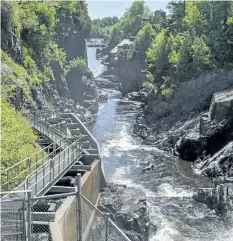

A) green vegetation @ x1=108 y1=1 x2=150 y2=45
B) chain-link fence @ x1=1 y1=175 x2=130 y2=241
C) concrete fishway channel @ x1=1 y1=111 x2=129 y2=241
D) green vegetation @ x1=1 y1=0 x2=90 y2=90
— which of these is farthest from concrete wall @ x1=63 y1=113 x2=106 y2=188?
green vegetation @ x1=108 y1=1 x2=150 y2=45

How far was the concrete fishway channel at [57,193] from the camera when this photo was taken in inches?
415

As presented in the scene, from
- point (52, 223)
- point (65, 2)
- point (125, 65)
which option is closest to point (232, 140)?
point (52, 223)

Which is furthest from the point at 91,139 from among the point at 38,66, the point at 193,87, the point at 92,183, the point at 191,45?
the point at 191,45

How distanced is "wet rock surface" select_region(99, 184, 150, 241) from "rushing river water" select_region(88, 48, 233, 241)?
1.47 metres

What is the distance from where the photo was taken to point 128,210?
2622cm

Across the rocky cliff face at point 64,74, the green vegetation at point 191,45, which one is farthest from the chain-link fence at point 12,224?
the green vegetation at point 191,45

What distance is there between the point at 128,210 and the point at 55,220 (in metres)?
10.0

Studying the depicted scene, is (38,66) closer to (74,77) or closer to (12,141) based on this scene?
(74,77)

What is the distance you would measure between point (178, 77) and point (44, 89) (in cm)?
1966

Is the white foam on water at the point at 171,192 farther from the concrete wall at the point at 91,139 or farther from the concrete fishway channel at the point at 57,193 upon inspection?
the concrete fishway channel at the point at 57,193

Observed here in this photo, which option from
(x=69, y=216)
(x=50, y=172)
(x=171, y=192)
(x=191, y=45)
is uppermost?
(x=191, y=45)

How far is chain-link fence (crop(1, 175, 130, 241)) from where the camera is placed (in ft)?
34.0

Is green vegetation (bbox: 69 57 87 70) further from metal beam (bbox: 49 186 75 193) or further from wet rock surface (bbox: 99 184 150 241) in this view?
metal beam (bbox: 49 186 75 193)

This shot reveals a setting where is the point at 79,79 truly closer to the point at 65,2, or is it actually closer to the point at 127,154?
the point at 65,2
